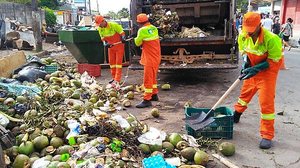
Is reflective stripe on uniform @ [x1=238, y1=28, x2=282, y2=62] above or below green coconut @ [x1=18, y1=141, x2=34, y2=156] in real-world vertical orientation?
above

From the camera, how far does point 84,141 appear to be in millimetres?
3422

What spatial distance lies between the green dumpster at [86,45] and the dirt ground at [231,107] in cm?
62

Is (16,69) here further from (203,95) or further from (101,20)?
(203,95)

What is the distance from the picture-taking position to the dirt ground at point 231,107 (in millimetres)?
3625

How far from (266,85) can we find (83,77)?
4.33 meters

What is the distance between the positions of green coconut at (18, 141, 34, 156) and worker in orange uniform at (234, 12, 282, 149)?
258 cm

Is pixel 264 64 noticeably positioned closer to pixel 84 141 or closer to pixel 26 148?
pixel 84 141

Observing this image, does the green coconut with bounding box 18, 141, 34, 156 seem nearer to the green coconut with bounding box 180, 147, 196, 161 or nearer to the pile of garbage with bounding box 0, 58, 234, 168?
the pile of garbage with bounding box 0, 58, 234, 168

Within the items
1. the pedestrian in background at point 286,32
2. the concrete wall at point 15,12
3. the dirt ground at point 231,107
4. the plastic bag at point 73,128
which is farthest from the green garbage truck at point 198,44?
the concrete wall at point 15,12

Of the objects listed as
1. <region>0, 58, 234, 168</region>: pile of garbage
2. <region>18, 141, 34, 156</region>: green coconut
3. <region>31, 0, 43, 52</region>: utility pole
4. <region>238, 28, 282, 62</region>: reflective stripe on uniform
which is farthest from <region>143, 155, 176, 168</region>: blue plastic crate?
<region>31, 0, 43, 52</region>: utility pole

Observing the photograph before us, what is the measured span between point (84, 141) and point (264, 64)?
2232 mm

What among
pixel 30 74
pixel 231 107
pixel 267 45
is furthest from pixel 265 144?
pixel 30 74

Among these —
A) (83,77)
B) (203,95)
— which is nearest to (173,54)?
(203,95)

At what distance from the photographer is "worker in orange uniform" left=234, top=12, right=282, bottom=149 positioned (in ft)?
12.1
